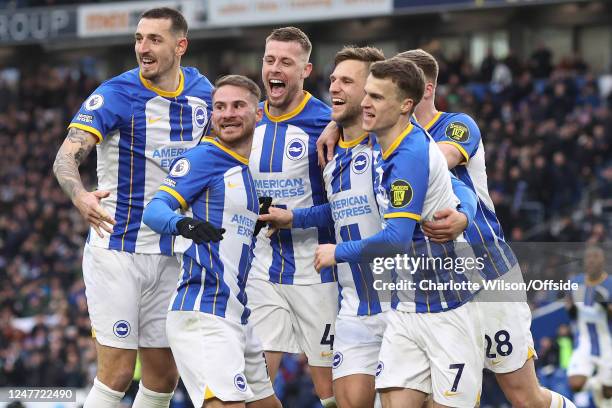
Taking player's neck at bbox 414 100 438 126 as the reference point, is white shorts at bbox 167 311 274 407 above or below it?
below

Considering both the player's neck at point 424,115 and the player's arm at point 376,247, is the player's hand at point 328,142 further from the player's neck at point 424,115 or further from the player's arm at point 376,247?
the player's arm at point 376,247

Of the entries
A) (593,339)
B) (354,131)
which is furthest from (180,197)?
(593,339)

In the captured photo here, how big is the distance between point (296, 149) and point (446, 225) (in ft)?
4.77

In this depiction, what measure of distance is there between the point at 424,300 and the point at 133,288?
1.87 metres

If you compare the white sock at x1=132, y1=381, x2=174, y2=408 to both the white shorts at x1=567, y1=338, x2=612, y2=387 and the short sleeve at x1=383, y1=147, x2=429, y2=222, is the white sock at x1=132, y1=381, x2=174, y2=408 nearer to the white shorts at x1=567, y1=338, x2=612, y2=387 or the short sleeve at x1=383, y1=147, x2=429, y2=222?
the short sleeve at x1=383, y1=147, x2=429, y2=222

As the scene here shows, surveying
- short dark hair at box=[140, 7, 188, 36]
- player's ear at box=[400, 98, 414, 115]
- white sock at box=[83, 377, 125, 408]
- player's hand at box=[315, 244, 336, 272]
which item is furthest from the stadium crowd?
player's ear at box=[400, 98, 414, 115]

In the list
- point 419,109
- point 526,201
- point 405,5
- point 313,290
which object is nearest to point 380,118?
point 419,109

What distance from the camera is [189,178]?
630 cm

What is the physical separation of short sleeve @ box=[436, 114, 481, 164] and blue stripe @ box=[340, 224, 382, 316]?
2.52 feet

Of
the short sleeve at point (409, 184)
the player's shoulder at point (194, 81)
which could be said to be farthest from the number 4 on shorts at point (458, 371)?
the player's shoulder at point (194, 81)

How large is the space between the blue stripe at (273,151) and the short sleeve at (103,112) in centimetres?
90

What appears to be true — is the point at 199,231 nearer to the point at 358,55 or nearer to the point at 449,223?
the point at 449,223

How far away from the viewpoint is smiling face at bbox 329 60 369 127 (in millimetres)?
6961

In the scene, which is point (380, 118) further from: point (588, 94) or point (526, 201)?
point (588, 94)
